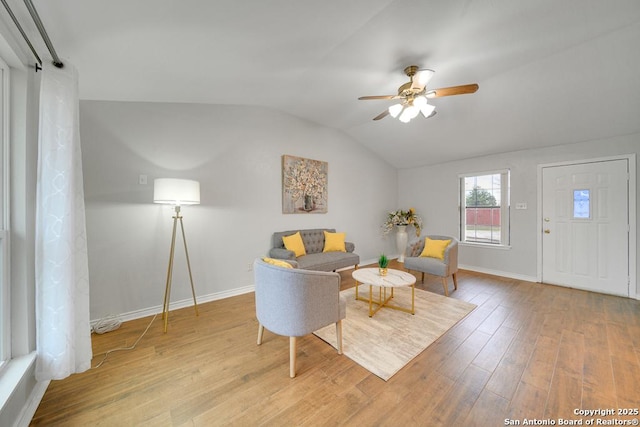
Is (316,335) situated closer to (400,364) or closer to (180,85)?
(400,364)

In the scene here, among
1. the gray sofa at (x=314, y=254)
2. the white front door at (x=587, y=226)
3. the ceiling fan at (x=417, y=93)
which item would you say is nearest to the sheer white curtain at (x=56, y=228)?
the gray sofa at (x=314, y=254)

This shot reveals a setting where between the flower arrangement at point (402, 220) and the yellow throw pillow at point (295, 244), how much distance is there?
2.60 meters

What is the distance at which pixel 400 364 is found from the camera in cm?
180

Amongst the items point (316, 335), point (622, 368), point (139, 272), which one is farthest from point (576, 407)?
point (139, 272)

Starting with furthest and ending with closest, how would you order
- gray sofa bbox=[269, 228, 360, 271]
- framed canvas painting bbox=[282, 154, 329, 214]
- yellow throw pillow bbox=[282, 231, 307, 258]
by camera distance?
framed canvas painting bbox=[282, 154, 329, 214]
yellow throw pillow bbox=[282, 231, 307, 258]
gray sofa bbox=[269, 228, 360, 271]

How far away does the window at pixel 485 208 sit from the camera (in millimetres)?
4270

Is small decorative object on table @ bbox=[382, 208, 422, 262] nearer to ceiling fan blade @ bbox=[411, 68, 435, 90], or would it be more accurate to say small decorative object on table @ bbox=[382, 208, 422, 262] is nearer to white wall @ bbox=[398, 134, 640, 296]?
white wall @ bbox=[398, 134, 640, 296]

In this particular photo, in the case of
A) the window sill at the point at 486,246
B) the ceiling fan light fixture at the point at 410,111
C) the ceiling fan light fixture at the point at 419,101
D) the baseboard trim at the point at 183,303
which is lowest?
the baseboard trim at the point at 183,303

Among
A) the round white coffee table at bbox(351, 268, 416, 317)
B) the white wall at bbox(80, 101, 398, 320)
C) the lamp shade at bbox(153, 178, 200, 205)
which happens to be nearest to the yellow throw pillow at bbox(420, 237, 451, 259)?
the round white coffee table at bbox(351, 268, 416, 317)

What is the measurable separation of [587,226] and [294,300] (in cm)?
469

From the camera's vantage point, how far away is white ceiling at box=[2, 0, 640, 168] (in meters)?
1.47

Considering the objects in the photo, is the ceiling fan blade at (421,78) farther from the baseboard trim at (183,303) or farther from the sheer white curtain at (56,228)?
the baseboard trim at (183,303)

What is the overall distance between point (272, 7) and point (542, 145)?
4.67 m

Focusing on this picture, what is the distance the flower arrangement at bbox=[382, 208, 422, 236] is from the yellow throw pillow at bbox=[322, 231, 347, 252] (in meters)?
1.86
